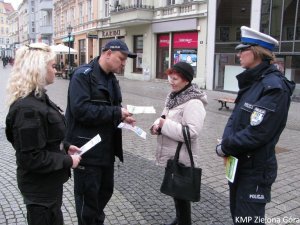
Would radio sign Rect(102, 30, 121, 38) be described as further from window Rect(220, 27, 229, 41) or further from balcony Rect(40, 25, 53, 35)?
balcony Rect(40, 25, 53, 35)

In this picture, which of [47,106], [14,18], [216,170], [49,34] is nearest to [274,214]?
[216,170]

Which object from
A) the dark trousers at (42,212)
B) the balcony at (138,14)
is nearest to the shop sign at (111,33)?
the balcony at (138,14)

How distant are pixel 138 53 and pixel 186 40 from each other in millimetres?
6520

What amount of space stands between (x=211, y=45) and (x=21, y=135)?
60.4 feet

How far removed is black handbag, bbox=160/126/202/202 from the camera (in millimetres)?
3252

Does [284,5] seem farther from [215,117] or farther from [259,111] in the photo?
[259,111]

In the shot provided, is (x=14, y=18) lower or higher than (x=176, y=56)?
higher

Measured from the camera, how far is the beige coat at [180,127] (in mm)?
3266

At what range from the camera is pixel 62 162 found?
253 cm

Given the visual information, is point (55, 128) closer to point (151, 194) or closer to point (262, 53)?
point (262, 53)

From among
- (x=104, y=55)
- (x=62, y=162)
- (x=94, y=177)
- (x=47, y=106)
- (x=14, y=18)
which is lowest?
(x=94, y=177)

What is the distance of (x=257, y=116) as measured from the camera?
8.45 ft

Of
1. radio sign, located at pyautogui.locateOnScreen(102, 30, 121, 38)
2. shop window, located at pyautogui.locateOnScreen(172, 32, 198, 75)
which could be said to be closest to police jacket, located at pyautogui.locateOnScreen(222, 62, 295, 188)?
shop window, located at pyautogui.locateOnScreen(172, 32, 198, 75)

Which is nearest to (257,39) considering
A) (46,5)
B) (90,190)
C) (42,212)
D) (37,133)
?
(37,133)
